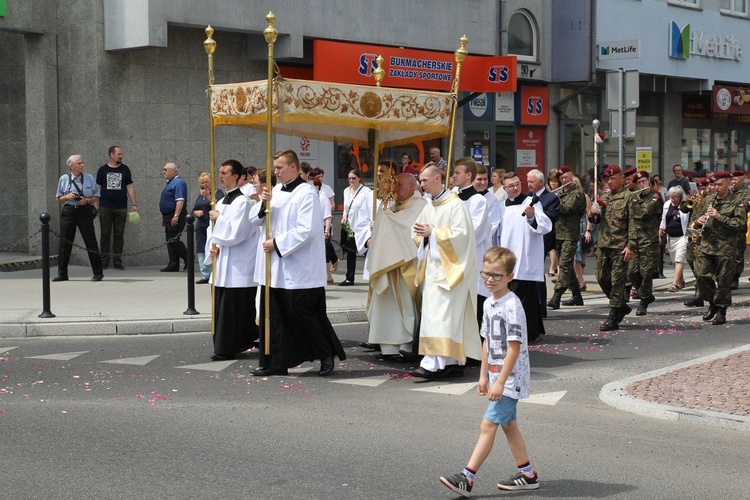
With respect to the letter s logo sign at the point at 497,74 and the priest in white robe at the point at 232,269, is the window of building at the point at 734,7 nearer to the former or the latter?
the letter s logo sign at the point at 497,74

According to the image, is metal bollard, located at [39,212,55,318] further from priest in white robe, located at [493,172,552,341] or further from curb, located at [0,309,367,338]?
priest in white robe, located at [493,172,552,341]

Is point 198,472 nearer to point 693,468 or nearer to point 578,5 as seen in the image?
point 693,468

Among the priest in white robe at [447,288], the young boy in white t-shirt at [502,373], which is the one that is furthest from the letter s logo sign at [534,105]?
the young boy in white t-shirt at [502,373]

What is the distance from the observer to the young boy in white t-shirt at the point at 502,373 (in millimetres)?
6324

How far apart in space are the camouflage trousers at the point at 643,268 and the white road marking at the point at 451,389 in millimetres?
4903

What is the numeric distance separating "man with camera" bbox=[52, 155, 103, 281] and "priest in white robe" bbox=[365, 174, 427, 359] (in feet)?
23.9

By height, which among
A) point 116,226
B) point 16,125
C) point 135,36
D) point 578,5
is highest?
point 578,5

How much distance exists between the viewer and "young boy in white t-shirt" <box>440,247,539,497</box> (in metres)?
6.32

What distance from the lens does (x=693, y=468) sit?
6.95 metres

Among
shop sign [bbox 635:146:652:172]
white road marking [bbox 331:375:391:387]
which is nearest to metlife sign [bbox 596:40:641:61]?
shop sign [bbox 635:146:652:172]

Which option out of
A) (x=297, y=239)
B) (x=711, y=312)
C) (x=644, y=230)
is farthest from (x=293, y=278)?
(x=711, y=312)

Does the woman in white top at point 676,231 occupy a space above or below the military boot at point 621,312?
above

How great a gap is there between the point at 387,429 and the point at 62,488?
2.32 meters

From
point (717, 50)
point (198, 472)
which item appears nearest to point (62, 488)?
point (198, 472)
